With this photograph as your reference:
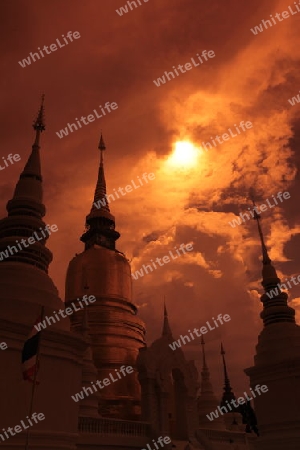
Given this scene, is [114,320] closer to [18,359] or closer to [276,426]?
[276,426]

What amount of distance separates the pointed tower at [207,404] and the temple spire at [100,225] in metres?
12.7

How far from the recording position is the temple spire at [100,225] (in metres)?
33.8

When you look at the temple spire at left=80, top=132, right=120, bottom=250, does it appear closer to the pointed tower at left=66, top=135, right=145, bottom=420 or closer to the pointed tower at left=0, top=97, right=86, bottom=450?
the pointed tower at left=66, top=135, right=145, bottom=420

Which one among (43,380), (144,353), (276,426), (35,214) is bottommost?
(276,426)

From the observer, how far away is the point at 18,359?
1261cm

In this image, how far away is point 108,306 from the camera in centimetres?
2767

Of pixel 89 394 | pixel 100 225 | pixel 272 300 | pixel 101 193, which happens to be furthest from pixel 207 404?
pixel 101 193

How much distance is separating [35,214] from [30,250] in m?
1.89

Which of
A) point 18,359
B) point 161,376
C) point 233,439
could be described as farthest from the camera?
point 233,439

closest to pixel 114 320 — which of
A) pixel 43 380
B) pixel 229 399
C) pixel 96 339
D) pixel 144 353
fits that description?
pixel 96 339

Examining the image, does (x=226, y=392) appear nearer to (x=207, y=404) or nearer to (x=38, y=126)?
(x=207, y=404)

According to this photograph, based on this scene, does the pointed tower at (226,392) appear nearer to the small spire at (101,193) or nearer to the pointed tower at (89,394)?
the small spire at (101,193)

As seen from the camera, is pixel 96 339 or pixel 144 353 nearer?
A: pixel 144 353

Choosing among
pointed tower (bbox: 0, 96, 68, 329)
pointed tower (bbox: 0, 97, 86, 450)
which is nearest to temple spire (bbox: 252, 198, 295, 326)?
pointed tower (bbox: 0, 97, 86, 450)
